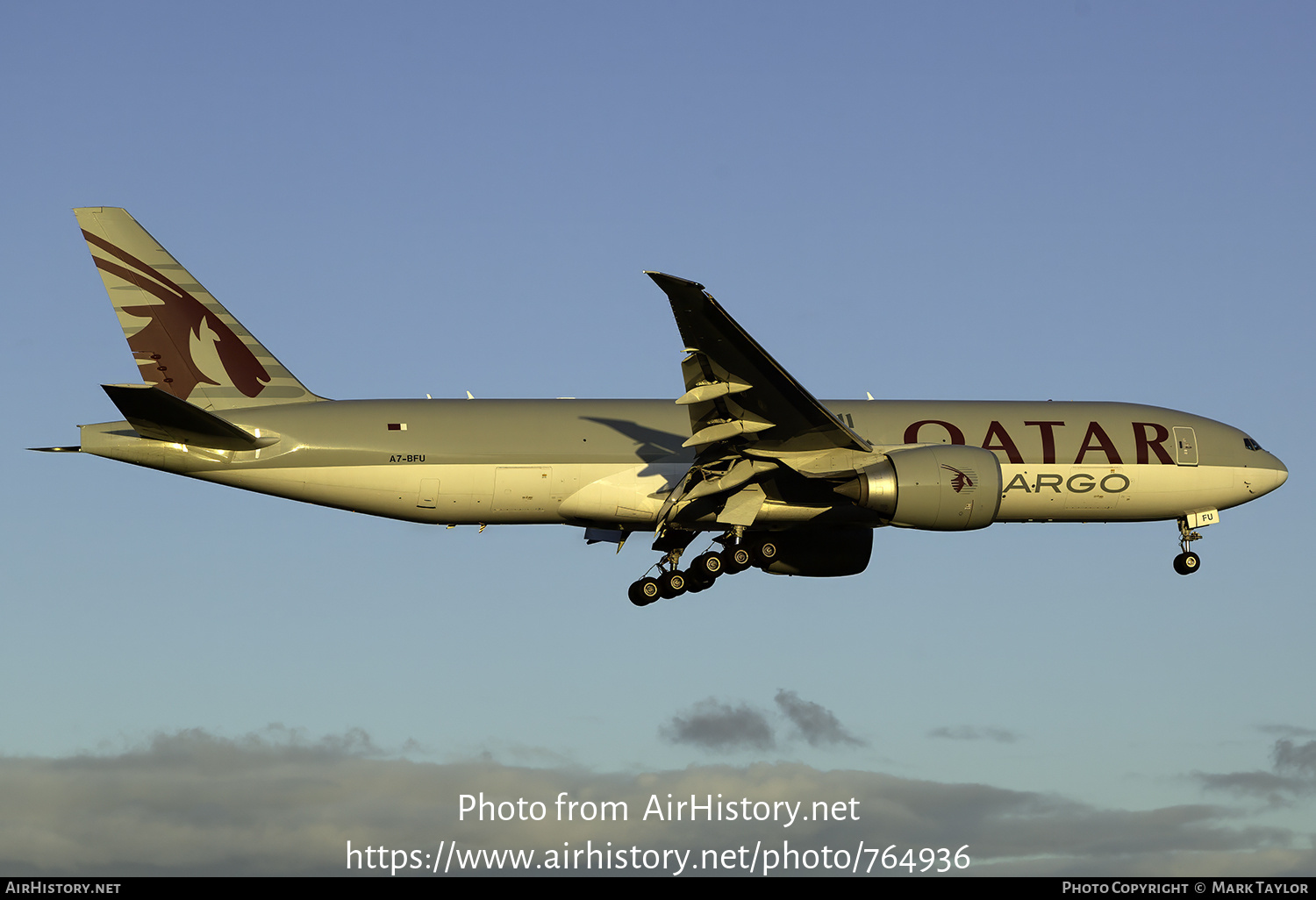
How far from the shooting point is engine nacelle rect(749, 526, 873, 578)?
31.8 meters

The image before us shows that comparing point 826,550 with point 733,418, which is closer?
point 733,418

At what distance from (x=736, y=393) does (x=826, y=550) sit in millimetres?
7830

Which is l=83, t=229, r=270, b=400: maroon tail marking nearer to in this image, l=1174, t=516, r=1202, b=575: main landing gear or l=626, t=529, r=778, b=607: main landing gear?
l=626, t=529, r=778, b=607: main landing gear

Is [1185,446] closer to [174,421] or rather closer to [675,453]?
[675,453]

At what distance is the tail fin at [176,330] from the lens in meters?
30.9

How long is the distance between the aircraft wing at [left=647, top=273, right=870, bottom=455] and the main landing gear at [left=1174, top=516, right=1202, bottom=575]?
35.2ft

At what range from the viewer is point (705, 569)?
97.6 feet

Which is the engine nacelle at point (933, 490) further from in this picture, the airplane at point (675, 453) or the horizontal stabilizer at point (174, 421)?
the horizontal stabilizer at point (174, 421)

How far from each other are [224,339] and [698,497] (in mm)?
11592

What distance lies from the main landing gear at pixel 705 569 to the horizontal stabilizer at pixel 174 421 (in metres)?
8.44

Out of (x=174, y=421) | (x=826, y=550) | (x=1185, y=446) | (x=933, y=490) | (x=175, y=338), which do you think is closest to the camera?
(x=933, y=490)

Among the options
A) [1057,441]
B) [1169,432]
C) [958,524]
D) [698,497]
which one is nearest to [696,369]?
[698,497]

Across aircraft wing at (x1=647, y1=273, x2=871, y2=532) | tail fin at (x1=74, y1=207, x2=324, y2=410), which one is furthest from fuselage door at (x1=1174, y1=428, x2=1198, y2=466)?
tail fin at (x1=74, y1=207, x2=324, y2=410)

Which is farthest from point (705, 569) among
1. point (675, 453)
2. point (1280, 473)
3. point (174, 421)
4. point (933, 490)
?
point (1280, 473)
